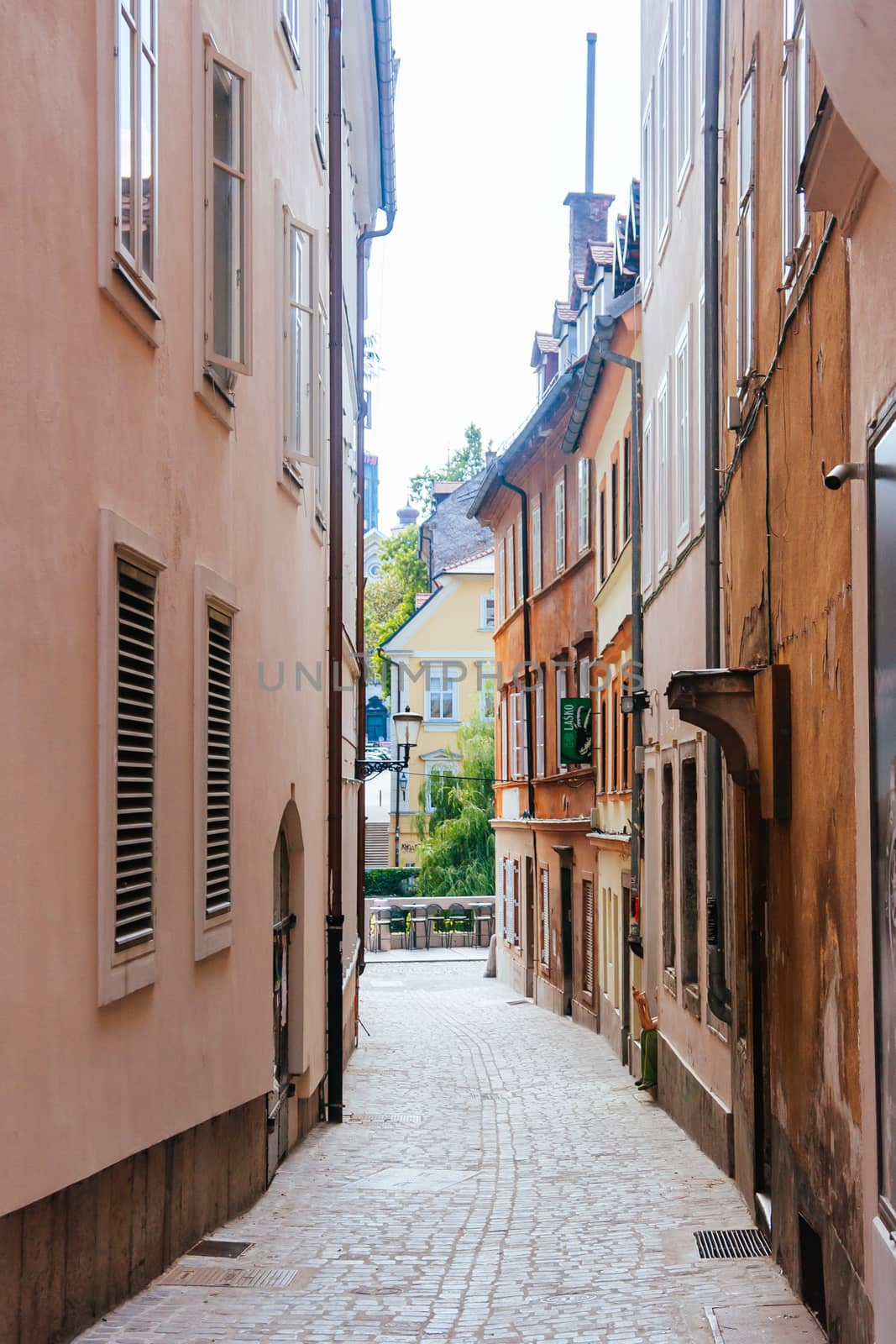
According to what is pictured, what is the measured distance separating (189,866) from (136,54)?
424 centimetres

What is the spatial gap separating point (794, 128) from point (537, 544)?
73.8 feet

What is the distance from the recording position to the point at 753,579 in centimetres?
1009

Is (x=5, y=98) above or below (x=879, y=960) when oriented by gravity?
above

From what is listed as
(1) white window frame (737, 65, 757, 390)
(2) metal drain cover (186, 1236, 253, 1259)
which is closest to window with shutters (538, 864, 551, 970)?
(1) white window frame (737, 65, 757, 390)

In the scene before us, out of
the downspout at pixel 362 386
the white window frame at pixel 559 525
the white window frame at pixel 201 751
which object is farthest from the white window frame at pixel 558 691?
the white window frame at pixel 201 751

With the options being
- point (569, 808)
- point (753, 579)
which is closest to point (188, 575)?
point (753, 579)

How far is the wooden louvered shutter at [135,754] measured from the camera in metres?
7.45

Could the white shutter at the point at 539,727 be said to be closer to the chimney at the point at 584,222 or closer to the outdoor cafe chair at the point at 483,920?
the chimney at the point at 584,222

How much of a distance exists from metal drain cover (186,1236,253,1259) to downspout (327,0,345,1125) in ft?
21.1

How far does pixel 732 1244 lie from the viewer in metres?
9.10

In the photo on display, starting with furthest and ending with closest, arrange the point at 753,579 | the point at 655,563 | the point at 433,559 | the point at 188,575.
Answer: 1. the point at 433,559
2. the point at 655,563
3. the point at 753,579
4. the point at 188,575

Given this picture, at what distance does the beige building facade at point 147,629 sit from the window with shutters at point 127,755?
0.02m

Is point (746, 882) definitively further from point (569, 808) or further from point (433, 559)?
point (433, 559)

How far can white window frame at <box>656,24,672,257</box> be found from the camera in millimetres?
16188
